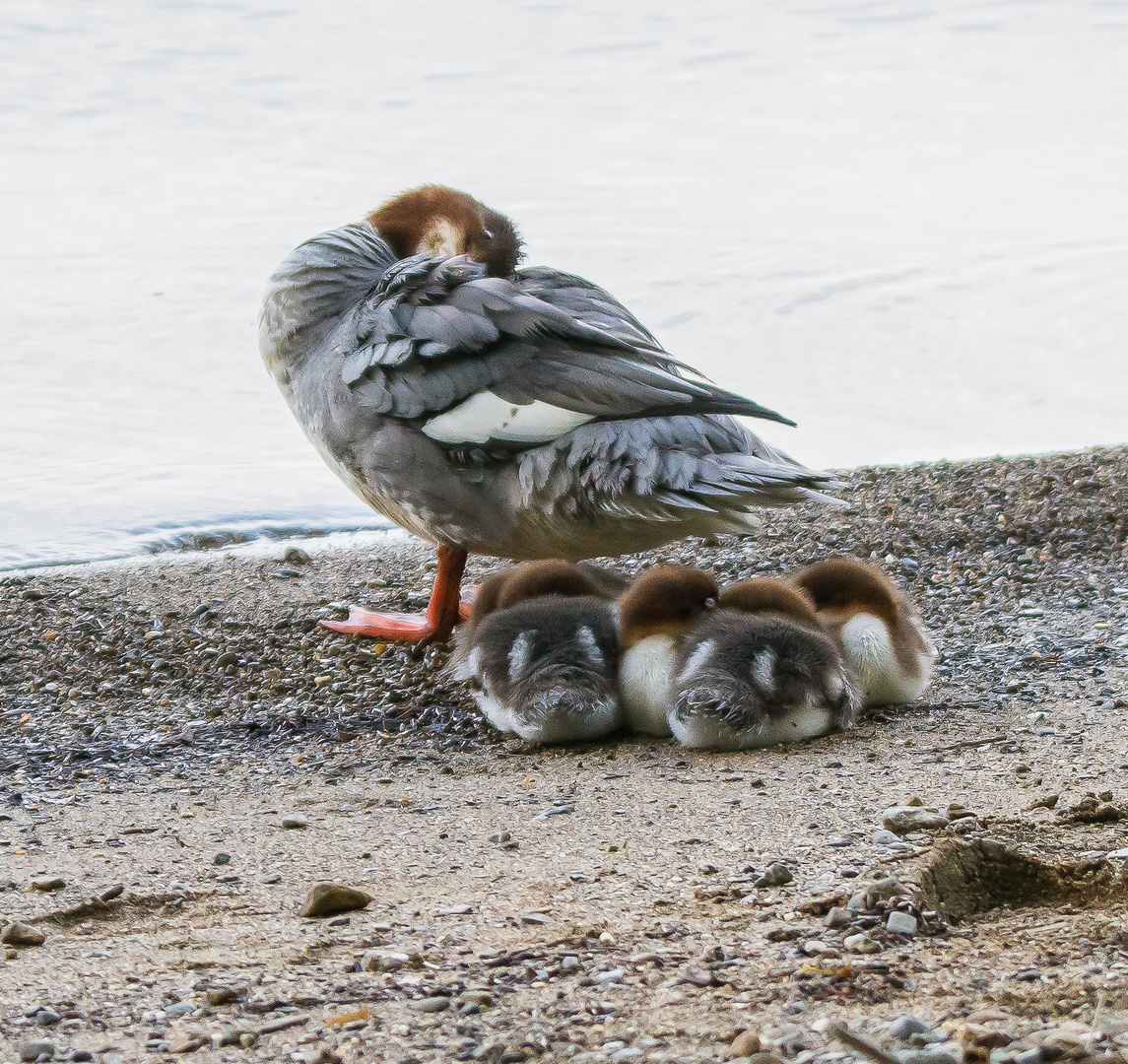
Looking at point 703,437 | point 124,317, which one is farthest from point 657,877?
point 124,317

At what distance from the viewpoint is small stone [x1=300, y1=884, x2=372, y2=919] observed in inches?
96.7

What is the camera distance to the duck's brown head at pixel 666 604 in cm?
364

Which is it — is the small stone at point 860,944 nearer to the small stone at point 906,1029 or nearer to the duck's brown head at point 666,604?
the small stone at point 906,1029

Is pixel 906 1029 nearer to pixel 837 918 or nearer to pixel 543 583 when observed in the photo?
pixel 837 918

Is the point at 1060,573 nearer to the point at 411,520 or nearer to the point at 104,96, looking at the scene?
the point at 411,520

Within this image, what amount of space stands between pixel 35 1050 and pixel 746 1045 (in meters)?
0.93

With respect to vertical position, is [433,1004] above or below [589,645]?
below

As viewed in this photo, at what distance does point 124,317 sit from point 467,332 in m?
5.09

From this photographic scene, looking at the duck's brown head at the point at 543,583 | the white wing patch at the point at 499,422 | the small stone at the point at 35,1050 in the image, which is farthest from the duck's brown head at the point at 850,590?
the small stone at the point at 35,1050

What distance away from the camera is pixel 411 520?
4246 millimetres

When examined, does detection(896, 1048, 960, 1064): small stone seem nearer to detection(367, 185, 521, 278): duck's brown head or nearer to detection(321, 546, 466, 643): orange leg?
detection(321, 546, 466, 643): orange leg

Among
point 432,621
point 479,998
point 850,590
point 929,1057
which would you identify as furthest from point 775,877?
point 432,621

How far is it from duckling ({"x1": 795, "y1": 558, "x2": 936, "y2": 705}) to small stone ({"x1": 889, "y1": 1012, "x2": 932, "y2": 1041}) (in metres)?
1.81

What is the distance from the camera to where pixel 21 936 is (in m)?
2.37
